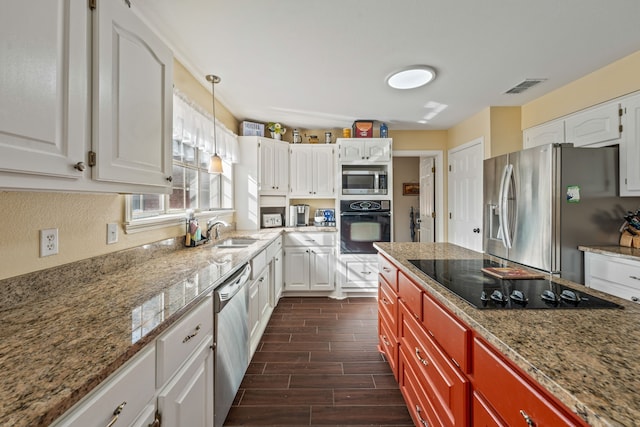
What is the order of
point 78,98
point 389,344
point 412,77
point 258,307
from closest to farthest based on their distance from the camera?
point 78,98 < point 389,344 < point 258,307 < point 412,77

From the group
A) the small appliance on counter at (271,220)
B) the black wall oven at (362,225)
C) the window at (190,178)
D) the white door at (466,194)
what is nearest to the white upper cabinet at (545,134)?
the white door at (466,194)

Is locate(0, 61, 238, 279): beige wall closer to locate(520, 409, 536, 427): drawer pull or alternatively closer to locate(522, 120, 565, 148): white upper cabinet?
locate(520, 409, 536, 427): drawer pull

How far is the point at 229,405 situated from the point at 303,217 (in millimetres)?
2677

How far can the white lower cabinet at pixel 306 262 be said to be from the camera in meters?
3.62

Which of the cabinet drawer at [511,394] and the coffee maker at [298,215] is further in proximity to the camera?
the coffee maker at [298,215]

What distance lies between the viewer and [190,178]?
8.71ft

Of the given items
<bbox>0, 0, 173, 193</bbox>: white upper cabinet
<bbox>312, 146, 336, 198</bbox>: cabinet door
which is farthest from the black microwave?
<bbox>0, 0, 173, 193</bbox>: white upper cabinet

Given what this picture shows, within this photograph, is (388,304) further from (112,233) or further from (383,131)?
(383,131)

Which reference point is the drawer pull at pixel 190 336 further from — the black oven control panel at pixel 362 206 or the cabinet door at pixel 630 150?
the cabinet door at pixel 630 150

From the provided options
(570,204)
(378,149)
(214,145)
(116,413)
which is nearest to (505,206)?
(570,204)

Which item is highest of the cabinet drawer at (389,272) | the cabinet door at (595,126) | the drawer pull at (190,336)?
the cabinet door at (595,126)

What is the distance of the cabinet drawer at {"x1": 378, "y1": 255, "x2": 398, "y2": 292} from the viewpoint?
1810mm

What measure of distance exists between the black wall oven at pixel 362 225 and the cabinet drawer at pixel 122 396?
9.74 feet

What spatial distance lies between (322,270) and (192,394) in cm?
257
